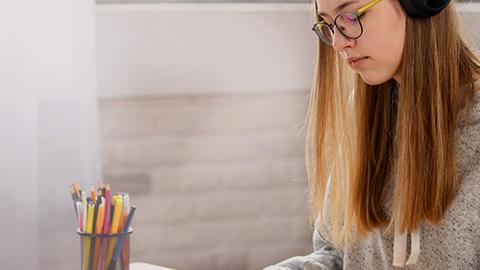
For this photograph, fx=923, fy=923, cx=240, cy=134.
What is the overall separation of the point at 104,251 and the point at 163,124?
2.47 ft

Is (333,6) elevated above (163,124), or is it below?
above

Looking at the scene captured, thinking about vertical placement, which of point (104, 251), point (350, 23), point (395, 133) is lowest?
point (104, 251)

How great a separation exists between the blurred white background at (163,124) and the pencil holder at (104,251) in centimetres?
41

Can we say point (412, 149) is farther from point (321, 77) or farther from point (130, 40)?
point (130, 40)

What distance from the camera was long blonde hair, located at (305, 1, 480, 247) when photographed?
3.73ft

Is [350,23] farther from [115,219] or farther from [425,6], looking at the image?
[115,219]

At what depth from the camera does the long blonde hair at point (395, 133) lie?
1137 millimetres

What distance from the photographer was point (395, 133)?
49.1 inches

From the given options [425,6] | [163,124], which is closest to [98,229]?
[425,6]

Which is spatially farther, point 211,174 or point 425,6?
point 211,174

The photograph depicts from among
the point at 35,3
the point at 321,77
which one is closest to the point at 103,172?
the point at 35,3

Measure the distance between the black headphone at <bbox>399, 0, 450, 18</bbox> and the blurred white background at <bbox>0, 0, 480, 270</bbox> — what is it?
781 millimetres

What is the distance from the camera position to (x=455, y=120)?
116 centimetres

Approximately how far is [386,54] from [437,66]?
0.21 ft
